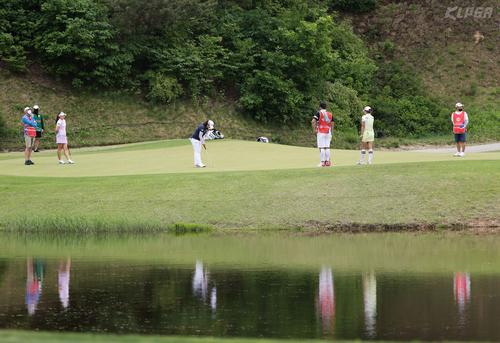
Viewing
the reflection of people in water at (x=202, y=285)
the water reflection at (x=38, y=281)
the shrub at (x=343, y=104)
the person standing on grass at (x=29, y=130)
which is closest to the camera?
the water reflection at (x=38, y=281)

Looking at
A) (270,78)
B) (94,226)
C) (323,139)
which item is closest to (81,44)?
(270,78)

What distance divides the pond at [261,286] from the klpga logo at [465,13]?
4541 cm

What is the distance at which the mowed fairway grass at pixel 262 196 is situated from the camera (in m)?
27.1

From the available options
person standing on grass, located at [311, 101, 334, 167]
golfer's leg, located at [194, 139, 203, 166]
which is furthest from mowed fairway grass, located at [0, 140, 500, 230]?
person standing on grass, located at [311, 101, 334, 167]

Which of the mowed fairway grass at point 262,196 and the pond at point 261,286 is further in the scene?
Result: the mowed fairway grass at point 262,196

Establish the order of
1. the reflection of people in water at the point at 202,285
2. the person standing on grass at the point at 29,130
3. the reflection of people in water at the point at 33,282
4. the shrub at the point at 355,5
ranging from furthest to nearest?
the shrub at the point at 355,5
the person standing on grass at the point at 29,130
the reflection of people in water at the point at 202,285
the reflection of people in water at the point at 33,282

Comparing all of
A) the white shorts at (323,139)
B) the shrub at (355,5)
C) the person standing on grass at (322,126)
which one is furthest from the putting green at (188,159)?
the shrub at (355,5)

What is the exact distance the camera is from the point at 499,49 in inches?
2608

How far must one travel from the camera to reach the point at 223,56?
58.2 meters

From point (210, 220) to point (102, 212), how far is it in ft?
10.2

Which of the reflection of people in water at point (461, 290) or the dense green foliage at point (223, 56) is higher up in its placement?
the dense green foliage at point (223, 56)

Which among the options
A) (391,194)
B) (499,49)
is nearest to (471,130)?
(499,49)

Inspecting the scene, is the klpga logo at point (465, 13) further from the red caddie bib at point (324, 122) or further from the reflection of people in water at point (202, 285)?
the reflection of people in water at point (202, 285)

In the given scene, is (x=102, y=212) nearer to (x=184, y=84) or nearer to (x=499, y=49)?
(x=184, y=84)
